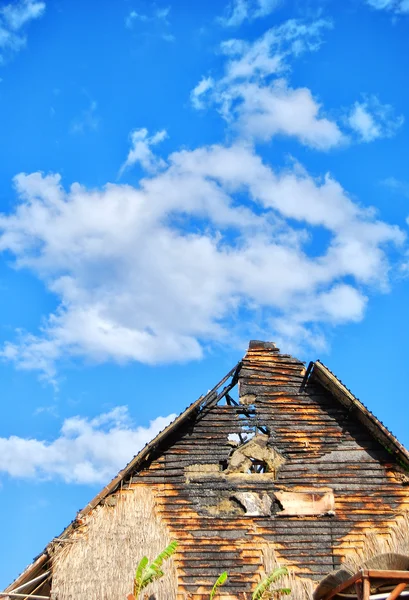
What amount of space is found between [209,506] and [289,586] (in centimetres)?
200

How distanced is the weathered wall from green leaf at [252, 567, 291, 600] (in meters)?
0.34

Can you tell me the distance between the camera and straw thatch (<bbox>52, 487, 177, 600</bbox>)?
1266cm

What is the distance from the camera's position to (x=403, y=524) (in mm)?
13711

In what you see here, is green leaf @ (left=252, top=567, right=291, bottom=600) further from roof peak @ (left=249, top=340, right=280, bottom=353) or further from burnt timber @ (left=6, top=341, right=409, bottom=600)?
roof peak @ (left=249, top=340, right=280, bottom=353)

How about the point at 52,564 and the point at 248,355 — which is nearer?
the point at 52,564

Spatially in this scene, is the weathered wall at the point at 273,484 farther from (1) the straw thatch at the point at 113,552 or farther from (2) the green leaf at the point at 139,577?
(2) the green leaf at the point at 139,577

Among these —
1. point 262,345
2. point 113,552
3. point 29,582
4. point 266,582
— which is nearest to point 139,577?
point 113,552

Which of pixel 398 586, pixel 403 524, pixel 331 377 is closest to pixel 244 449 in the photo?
pixel 331 377

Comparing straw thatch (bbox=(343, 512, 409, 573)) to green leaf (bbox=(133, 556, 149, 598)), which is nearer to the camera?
green leaf (bbox=(133, 556, 149, 598))

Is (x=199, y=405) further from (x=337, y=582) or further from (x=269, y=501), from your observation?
(x=337, y=582)

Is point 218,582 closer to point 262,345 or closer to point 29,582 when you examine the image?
point 29,582

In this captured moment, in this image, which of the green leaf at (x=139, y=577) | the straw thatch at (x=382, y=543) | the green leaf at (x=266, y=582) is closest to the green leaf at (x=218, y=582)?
the green leaf at (x=266, y=582)

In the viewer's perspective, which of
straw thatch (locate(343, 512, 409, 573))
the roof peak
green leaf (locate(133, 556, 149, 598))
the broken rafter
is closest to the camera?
green leaf (locate(133, 556, 149, 598))

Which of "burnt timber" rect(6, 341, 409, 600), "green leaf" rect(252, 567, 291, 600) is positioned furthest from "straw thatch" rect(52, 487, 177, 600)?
"green leaf" rect(252, 567, 291, 600)
